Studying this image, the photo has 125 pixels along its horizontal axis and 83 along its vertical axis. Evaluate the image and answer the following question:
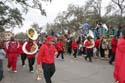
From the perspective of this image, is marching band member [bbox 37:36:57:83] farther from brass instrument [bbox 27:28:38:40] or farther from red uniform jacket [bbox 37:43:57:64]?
brass instrument [bbox 27:28:38:40]

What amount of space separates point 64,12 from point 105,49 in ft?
217

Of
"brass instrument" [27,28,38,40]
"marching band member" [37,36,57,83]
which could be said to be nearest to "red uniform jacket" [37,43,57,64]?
A: "marching band member" [37,36,57,83]

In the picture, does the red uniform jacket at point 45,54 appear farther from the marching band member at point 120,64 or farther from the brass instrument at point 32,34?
the brass instrument at point 32,34

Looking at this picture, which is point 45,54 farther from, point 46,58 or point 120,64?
point 120,64

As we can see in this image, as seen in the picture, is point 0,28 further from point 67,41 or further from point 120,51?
point 120,51

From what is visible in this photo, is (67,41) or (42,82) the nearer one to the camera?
(42,82)

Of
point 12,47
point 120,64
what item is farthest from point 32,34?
point 120,64

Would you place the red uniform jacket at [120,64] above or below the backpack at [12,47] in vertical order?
above

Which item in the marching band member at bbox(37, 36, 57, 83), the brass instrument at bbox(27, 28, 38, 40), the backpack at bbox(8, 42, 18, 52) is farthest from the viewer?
the brass instrument at bbox(27, 28, 38, 40)

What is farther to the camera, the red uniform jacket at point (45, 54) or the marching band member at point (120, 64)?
the red uniform jacket at point (45, 54)

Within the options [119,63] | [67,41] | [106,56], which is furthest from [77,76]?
[67,41]

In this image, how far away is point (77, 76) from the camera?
1814cm

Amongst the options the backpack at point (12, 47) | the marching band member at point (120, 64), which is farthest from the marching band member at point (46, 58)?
the backpack at point (12, 47)

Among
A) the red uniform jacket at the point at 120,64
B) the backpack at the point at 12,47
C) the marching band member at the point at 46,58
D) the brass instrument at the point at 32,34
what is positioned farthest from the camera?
the brass instrument at the point at 32,34
